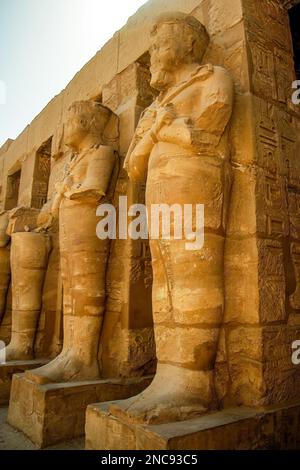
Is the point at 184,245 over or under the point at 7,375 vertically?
over

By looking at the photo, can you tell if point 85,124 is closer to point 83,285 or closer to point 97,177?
point 97,177

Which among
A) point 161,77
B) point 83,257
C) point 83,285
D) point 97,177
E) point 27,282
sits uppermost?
point 161,77

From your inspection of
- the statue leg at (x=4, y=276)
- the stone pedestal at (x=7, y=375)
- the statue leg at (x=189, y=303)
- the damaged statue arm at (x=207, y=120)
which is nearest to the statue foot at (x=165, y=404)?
the statue leg at (x=189, y=303)

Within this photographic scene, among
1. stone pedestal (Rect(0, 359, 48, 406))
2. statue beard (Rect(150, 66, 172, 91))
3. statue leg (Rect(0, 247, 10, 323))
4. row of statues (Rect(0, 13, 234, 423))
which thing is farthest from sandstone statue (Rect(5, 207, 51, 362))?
statue beard (Rect(150, 66, 172, 91))

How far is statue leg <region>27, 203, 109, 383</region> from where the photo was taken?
2920 millimetres

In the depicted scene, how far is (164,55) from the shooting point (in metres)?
2.59

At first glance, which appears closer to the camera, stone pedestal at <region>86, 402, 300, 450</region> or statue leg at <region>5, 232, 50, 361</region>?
stone pedestal at <region>86, 402, 300, 450</region>

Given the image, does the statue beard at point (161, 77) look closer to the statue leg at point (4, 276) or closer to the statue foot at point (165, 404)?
the statue foot at point (165, 404)

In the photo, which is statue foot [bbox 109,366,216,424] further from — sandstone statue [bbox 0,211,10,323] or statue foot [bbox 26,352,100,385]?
sandstone statue [bbox 0,211,10,323]

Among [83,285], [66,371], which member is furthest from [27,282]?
[66,371]

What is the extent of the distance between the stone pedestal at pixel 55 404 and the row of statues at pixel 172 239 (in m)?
0.13

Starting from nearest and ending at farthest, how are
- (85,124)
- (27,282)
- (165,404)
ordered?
(165,404) → (85,124) → (27,282)

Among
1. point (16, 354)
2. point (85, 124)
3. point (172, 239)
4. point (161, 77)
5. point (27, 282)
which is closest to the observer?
point (172, 239)

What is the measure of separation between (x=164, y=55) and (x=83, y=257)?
5.15 ft
